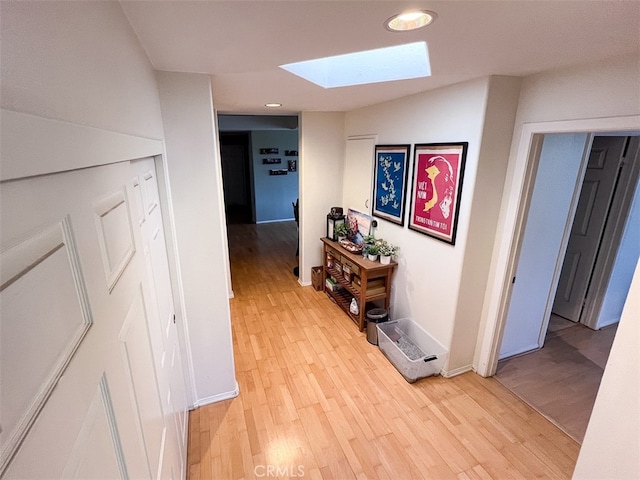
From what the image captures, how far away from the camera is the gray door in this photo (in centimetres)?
288

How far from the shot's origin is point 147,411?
0.97m

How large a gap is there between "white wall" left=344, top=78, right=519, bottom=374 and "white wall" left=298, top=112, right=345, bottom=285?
63 centimetres

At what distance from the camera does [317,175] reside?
12.2 ft

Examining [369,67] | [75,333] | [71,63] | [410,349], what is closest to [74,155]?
[71,63]

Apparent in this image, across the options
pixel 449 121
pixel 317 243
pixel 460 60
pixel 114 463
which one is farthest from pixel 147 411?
pixel 317 243

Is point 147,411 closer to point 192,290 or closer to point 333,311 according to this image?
point 192,290

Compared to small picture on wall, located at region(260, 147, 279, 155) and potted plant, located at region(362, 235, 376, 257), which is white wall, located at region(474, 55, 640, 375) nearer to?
potted plant, located at region(362, 235, 376, 257)

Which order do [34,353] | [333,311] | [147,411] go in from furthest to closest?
[333,311] → [147,411] → [34,353]

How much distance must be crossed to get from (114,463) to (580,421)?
2.74 metres

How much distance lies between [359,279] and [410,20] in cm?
235

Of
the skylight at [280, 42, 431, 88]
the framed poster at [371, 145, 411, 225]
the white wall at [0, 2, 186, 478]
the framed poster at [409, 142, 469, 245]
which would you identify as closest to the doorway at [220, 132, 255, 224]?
the framed poster at [371, 145, 411, 225]

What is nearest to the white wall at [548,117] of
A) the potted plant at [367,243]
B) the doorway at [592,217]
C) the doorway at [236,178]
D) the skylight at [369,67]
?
the skylight at [369,67]

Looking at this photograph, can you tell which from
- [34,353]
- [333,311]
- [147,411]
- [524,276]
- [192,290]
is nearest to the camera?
[34,353]

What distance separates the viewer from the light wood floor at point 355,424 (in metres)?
1.78
